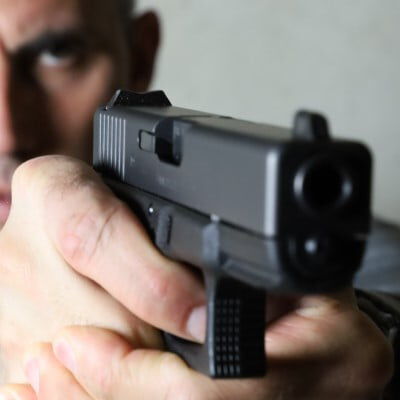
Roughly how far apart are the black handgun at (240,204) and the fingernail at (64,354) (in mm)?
92

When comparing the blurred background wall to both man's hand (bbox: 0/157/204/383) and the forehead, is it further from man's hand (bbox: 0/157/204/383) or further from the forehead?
man's hand (bbox: 0/157/204/383)

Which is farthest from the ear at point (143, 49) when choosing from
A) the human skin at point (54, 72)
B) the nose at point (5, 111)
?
the nose at point (5, 111)

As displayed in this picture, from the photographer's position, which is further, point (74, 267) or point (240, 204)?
point (74, 267)

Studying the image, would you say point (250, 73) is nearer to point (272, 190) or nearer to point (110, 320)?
point (110, 320)

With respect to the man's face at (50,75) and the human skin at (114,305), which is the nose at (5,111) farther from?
the human skin at (114,305)

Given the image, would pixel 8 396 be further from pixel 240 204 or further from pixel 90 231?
pixel 240 204

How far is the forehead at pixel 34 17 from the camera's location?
49.1 inches

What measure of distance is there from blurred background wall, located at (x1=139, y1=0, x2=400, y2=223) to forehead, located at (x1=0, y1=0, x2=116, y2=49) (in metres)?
0.98

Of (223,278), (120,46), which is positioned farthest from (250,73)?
(223,278)

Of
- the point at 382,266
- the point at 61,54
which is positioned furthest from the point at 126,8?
the point at 382,266

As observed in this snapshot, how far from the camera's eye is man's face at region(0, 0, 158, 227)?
125cm

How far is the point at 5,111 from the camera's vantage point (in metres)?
1.25

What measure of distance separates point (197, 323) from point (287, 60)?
6.32 feet

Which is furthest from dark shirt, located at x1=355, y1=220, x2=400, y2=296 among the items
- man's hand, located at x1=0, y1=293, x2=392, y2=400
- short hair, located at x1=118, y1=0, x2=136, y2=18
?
short hair, located at x1=118, y1=0, x2=136, y2=18
